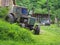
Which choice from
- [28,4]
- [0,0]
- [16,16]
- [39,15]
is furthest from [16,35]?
[39,15]

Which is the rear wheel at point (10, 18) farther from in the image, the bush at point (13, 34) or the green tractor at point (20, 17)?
the bush at point (13, 34)

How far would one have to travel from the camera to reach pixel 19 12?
1862 cm

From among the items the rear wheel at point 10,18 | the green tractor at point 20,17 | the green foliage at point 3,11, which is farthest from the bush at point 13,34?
the green tractor at point 20,17

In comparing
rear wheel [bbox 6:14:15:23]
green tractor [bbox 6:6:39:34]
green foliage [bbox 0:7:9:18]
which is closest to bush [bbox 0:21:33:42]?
green foliage [bbox 0:7:9:18]

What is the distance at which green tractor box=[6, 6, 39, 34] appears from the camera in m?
18.2

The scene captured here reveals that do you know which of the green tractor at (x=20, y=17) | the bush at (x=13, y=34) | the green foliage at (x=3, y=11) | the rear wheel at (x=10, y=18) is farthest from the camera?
the green tractor at (x=20, y=17)

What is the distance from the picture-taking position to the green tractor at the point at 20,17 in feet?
59.8

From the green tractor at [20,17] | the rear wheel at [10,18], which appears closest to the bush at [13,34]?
the rear wheel at [10,18]

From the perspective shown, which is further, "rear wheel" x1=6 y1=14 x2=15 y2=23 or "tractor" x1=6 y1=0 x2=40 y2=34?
"tractor" x1=6 y1=0 x2=40 y2=34

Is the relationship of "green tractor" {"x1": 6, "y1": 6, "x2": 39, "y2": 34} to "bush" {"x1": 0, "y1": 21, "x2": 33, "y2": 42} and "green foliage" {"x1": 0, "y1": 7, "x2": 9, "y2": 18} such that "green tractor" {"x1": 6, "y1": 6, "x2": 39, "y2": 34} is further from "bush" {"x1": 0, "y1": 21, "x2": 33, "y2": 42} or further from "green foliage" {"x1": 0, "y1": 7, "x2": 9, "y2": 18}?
"bush" {"x1": 0, "y1": 21, "x2": 33, "y2": 42}

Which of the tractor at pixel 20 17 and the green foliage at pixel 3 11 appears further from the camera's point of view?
the tractor at pixel 20 17

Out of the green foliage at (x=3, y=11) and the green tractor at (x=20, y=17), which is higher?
the green foliage at (x=3, y=11)

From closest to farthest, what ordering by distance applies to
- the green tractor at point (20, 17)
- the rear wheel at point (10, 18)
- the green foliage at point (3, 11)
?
1. the green foliage at point (3, 11)
2. the rear wheel at point (10, 18)
3. the green tractor at point (20, 17)

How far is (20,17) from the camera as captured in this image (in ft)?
61.3
